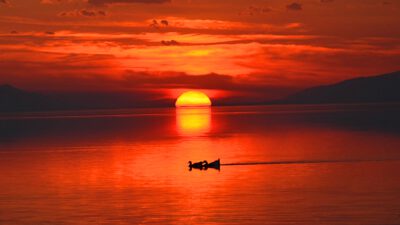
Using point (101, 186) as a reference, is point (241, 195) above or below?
below

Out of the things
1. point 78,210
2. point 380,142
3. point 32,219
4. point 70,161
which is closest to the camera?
point 32,219

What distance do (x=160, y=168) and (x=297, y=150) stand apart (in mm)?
23464

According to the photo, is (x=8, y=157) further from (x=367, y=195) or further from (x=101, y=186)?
(x=367, y=195)

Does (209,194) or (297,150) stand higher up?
(297,150)

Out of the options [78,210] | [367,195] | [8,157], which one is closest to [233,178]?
[367,195]

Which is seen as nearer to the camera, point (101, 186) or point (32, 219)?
point (32, 219)

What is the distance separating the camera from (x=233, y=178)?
52188 millimetres

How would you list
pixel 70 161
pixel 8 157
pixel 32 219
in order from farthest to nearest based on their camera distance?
pixel 8 157 < pixel 70 161 < pixel 32 219

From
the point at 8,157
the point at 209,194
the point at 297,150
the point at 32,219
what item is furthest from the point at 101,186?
the point at 297,150

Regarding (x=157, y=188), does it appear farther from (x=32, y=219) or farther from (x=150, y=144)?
(x=150, y=144)

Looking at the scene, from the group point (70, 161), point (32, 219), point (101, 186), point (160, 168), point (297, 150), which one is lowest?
point (32, 219)

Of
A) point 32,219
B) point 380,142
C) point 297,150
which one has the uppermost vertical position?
point 380,142

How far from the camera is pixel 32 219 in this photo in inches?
1431

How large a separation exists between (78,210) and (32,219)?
3152mm
